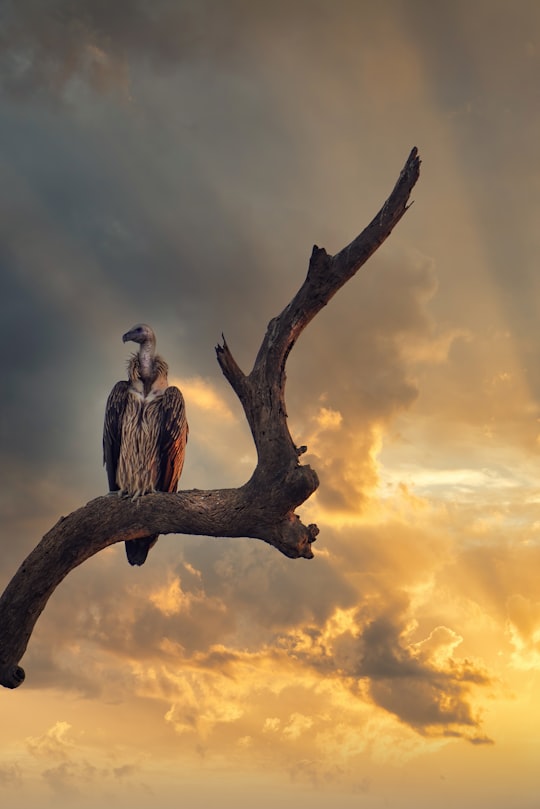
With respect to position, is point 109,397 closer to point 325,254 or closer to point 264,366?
point 264,366

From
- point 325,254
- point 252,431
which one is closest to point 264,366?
point 252,431

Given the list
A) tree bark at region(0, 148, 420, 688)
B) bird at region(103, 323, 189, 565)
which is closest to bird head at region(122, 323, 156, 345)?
bird at region(103, 323, 189, 565)

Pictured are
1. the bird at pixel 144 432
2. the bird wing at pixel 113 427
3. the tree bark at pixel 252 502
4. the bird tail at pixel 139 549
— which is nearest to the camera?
the tree bark at pixel 252 502

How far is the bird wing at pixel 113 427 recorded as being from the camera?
11.8 metres

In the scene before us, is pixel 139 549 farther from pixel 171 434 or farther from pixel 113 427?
pixel 113 427

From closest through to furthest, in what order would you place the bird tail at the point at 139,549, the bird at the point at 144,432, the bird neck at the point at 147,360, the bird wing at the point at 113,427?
the bird tail at the point at 139,549 → the bird at the point at 144,432 → the bird wing at the point at 113,427 → the bird neck at the point at 147,360

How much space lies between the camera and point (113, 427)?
11.8 meters

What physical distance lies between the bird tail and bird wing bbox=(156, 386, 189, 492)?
977 millimetres

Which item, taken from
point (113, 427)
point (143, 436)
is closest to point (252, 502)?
point (143, 436)

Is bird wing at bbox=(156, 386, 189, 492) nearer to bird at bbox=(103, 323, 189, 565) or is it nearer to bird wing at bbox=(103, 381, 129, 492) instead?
bird at bbox=(103, 323, 189, 565)

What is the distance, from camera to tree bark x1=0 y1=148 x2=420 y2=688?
360 inches

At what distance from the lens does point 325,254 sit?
360 inches

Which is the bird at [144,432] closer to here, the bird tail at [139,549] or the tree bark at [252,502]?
the bird tail at [139,549]

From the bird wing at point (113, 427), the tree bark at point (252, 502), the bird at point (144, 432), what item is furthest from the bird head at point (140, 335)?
the tree bark at point (252, 502)
